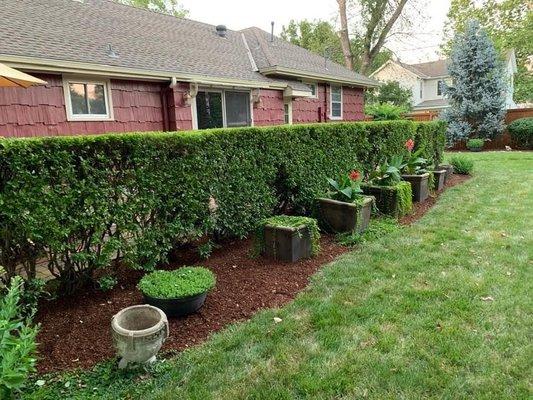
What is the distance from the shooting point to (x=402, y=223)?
5715mm

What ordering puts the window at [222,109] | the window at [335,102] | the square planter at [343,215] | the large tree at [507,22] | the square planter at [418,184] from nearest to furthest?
the square planter at [343,215] < the square planter at [418,184] < the window at [222,109] < the window at [335,102] < the large tree at [507,22]

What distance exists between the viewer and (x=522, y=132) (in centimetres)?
1628

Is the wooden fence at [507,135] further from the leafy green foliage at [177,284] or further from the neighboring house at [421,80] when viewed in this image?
the leafy green foliage at [177,284]

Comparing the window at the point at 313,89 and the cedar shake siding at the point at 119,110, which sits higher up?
the window at the point at 313,89

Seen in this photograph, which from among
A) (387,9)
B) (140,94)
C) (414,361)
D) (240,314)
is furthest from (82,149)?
(387,9)

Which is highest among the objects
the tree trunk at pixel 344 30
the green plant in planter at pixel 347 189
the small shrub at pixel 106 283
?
the tree trunk at pixel 344 30

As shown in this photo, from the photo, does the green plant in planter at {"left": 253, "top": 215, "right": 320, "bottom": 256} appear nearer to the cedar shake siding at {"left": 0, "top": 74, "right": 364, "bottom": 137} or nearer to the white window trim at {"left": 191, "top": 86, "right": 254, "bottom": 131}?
the cedar shake siding at {"left": 0, "top": 74, "right": 364, "bottom": 137}

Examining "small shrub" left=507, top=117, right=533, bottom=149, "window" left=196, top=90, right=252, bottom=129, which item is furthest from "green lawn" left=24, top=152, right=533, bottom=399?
"small shrub" left=507, top=117, right=533, bottom=149

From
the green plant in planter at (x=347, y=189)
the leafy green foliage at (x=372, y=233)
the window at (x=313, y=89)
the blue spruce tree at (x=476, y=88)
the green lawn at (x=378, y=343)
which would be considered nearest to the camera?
the green lawn at (x=378, y=343)

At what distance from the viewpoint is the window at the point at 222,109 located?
10.3m

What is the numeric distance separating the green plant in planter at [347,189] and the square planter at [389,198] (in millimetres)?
792

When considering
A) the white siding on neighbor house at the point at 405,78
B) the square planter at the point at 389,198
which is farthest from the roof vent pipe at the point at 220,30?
the white siding on neighbor house at the point at 405,78

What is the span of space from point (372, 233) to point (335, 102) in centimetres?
1110

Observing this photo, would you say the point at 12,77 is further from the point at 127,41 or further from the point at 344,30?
the point at 344,30
